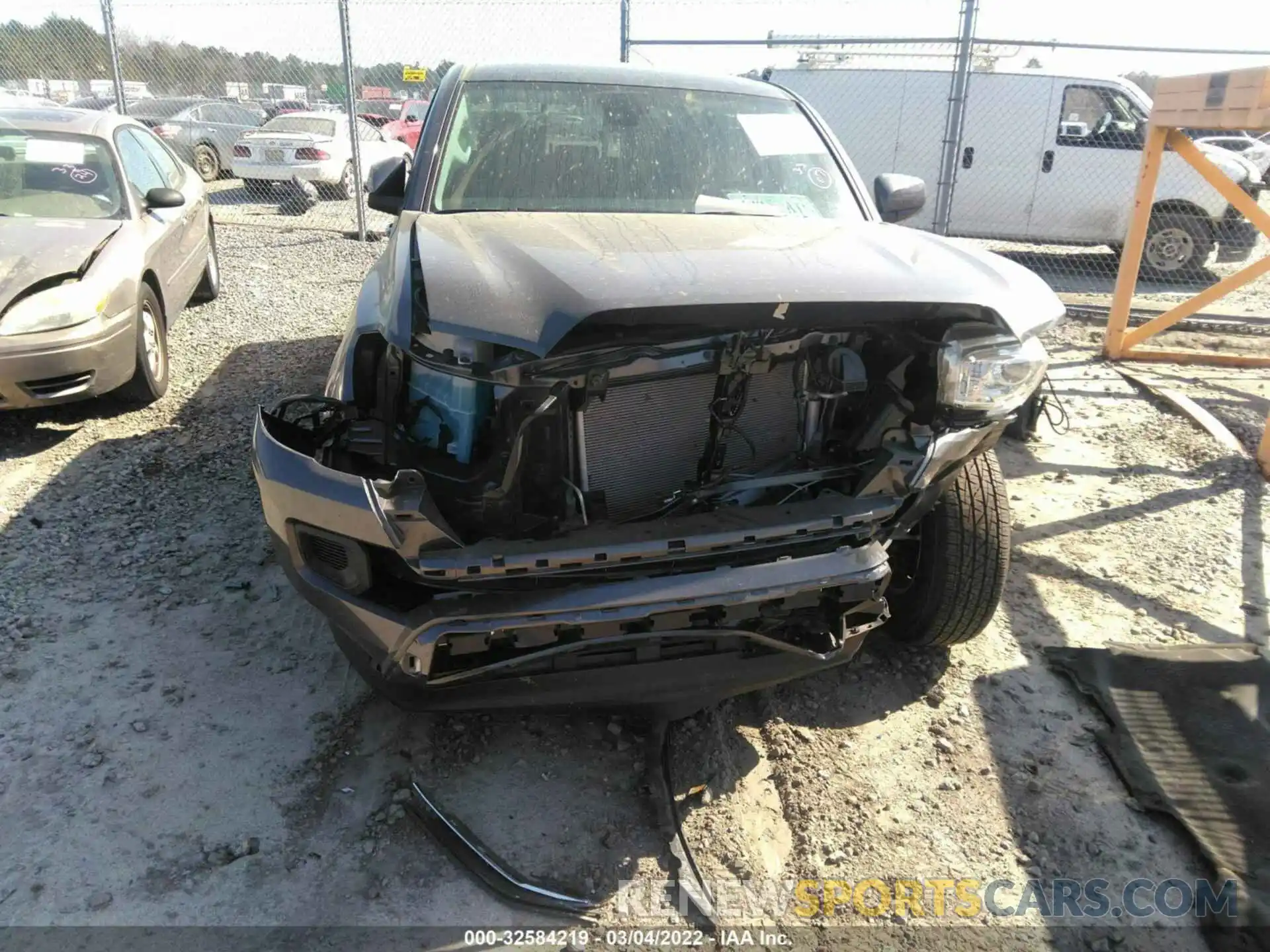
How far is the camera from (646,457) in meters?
2.45

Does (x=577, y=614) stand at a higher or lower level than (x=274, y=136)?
lower

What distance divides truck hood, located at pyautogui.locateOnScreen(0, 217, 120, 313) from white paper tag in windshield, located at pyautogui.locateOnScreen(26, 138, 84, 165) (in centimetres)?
59

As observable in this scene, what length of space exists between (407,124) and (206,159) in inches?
155

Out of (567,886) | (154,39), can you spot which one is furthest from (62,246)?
(154,39)

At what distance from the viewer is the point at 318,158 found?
38.8 feet

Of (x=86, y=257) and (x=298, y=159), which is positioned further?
(x=298, y=159)

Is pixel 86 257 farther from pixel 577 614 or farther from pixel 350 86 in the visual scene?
pixel 350 86

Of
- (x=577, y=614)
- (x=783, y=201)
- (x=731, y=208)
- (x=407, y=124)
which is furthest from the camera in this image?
(x=407, y=124)

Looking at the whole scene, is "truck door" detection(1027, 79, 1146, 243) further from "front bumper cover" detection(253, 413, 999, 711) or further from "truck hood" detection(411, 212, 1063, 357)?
"front bumper cover" detection(253, 413, 999, 711)

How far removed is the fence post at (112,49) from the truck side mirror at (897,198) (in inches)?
370

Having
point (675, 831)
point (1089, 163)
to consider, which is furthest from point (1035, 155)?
point (675, 831)

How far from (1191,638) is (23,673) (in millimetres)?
3959

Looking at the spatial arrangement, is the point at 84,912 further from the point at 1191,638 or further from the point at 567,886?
the point at 1191,638

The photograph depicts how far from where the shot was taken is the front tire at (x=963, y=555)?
9.02ft
